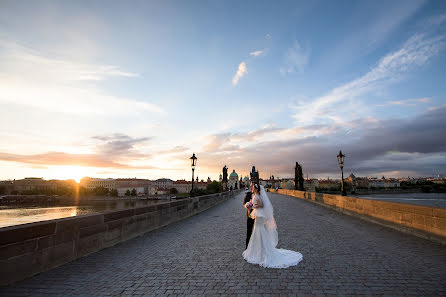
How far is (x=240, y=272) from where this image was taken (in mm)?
4656

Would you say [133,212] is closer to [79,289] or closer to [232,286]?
[79,289]

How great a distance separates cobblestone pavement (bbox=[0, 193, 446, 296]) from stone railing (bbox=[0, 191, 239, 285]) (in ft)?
0.78

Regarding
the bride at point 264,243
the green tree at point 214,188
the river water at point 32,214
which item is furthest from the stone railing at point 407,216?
the green tree at point 214,188

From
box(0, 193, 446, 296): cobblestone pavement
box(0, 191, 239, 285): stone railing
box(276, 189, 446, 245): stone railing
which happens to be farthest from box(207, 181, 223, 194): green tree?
box(0, 193, 446, 296): cobblestone pavement

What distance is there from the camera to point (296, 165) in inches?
2140

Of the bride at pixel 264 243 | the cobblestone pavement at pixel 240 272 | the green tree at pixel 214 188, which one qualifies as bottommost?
the green tree at pixel 214 188

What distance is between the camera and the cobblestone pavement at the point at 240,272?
12.5ft

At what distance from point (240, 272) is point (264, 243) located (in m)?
1.10

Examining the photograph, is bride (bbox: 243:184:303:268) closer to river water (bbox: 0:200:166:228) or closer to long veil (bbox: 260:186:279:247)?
long veil (bbox: 260:186:279:247)

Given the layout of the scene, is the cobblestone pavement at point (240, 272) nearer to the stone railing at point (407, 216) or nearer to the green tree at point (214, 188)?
the stone railing at point (407, 216)

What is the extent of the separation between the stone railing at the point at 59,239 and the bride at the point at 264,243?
404cm

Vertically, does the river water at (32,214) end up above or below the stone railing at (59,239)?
below

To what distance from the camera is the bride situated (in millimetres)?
5227

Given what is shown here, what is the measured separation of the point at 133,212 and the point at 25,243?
4052mm
